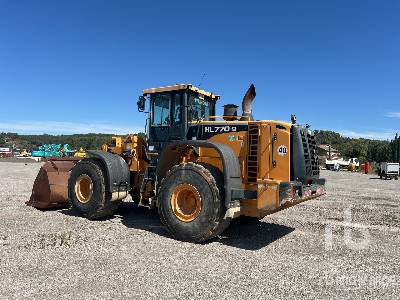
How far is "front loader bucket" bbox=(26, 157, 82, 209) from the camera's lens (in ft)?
34.0

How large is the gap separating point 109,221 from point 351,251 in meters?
5.32

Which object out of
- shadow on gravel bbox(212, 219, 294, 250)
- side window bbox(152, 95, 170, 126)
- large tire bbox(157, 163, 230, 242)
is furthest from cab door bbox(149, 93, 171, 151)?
shadow on gravel bbox(212, 219, 294, 250)

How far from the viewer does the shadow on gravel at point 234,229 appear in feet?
24.7

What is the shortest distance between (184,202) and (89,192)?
295 cm

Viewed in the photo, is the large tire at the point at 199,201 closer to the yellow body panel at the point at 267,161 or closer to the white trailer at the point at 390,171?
the yellow body panel at the point at 267,161

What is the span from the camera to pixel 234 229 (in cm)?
878

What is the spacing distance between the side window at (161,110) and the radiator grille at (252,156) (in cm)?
231

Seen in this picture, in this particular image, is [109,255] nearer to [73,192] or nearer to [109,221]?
[109,221]

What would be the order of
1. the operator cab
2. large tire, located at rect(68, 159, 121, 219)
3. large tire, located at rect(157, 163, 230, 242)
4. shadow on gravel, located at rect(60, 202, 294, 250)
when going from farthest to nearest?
1. large tire, located at rect(68, 159, 121, 219)
2. the operator cab
3. shadow on gravel, located at rect(60, 202, 294, 250)
4. large tire, located at rect(157, 163, 230, 242)

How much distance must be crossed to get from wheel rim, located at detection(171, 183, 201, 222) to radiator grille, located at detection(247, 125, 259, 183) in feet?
3.76

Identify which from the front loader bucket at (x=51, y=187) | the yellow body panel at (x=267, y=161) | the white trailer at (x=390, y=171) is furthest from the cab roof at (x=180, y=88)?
the white trailer at (x=390, y=171)

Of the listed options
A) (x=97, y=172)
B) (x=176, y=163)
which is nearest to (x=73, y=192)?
(x=97, y=172)

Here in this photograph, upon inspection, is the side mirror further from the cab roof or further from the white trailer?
the white trailer

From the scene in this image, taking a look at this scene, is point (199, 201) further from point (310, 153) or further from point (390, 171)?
point (390, 171)
